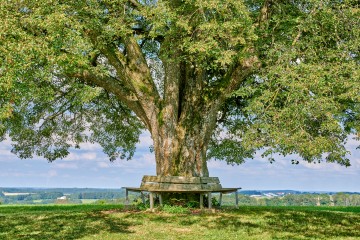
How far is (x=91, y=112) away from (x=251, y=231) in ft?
53.5

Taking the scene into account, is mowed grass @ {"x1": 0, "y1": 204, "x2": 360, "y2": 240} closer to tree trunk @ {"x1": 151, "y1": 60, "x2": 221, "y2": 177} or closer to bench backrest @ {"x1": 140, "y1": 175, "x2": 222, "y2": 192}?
bench backrest @ {"x1": 140, "y1": 175, "x2": 222, "y2": 192}

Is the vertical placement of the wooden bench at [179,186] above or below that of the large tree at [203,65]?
below

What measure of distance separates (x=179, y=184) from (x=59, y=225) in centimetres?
525

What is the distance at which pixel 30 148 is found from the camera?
29609 millimetres

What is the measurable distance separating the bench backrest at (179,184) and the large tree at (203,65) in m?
1.29

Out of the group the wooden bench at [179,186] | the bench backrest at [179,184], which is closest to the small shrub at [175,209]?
the wooden bench at [179,186]

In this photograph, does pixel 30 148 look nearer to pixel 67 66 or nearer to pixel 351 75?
pixel 67 66

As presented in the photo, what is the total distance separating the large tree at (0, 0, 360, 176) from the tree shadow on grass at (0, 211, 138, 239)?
13.1ft

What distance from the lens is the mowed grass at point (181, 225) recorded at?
48.6ft

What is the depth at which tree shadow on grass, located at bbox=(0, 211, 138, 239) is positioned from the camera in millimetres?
15023

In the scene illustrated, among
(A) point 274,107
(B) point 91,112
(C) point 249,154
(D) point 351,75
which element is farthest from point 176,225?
(B) point 91,112

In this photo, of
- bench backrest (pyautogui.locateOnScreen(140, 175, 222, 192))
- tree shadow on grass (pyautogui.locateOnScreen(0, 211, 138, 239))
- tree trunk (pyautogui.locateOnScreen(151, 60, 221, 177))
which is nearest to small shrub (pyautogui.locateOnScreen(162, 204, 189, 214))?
bench backrest (pyautogui.locateOnScreen(140, 175, 222, 192))

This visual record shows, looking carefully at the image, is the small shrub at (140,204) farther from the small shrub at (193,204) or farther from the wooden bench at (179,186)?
the small shrub at (193,204)

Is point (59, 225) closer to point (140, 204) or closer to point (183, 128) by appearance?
point (140, 204)
